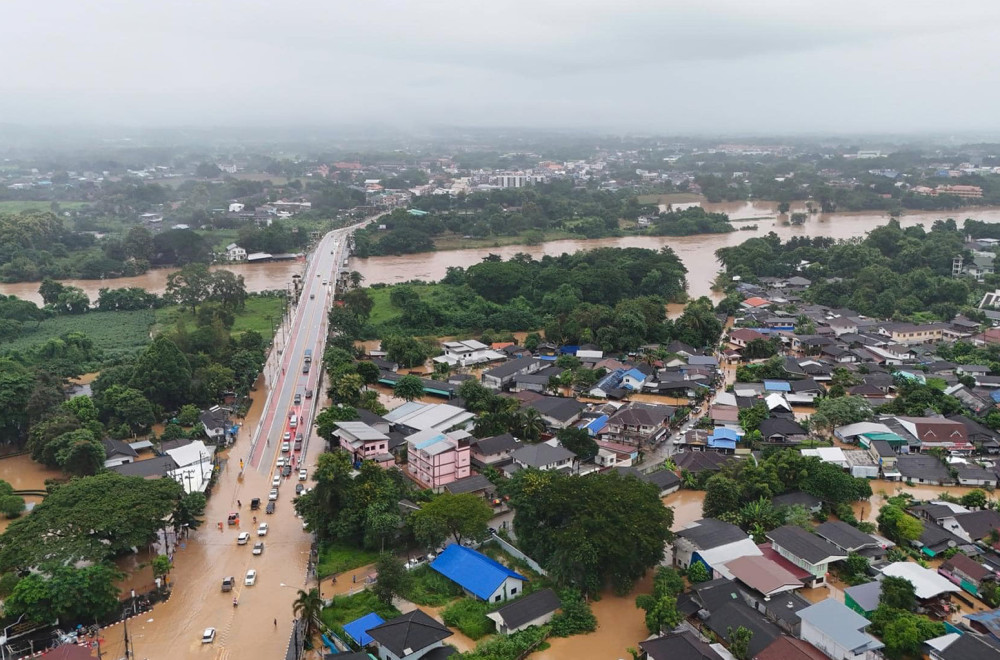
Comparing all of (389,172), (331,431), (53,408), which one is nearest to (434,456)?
(331,431)

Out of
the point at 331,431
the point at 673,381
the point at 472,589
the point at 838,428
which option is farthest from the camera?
the point at 673,381

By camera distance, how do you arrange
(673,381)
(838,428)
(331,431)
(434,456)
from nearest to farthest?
(434,456) < (331,431) < (838,428) < (673,381)

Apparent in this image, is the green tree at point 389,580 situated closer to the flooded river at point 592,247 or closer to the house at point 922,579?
the house at point 922,579

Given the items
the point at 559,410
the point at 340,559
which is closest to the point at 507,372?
the point at 559,410

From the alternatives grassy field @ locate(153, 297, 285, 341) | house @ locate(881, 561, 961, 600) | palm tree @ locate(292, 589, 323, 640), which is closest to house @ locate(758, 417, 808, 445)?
house @ locate(881, 561, 961, 600)

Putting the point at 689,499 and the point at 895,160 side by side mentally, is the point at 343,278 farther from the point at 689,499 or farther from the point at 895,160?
the point at 895,160

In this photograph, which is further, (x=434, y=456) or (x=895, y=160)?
(x=895, y=160)
